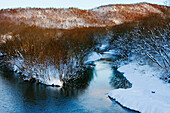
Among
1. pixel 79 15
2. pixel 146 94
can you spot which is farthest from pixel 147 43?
pixel 79 15

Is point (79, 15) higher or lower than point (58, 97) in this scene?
higher

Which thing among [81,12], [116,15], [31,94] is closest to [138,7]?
[116,15]

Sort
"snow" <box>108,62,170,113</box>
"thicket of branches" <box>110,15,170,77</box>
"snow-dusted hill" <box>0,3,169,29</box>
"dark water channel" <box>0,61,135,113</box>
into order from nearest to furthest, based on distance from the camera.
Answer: "snow" <box>108,62,170,113</box> → "dark water channel" <box>0,61,135,113</box> → "thicket of branches" <box>110,15,170,77</box> → "snow-dusted hill" <box>0,3,169,29</box>

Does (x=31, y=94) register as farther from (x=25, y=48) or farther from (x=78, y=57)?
(x=78, y=57)

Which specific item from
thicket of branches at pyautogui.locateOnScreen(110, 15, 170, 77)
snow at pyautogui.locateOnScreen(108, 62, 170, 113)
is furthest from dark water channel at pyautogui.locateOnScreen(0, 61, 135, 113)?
thicket of branches at pyautogui.locateOnScreen(110, 15, 170, 77)

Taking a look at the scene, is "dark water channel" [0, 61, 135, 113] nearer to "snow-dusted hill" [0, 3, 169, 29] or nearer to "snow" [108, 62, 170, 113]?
"snow" [108, 62, 170, 113]

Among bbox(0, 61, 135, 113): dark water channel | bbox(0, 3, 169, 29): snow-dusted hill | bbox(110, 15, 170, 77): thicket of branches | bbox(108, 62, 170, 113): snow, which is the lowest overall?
bbox(0, 61, 135, 113): dark water channel

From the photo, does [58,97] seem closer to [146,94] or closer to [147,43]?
[146,94]
